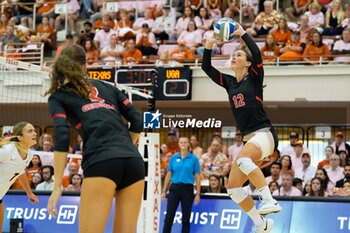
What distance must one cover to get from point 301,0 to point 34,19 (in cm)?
824

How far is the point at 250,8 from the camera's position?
16641 millimetres

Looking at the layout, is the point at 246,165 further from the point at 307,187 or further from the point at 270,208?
the point at 307,187

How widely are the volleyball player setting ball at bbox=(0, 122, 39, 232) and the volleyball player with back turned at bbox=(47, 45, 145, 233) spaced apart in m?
3.16

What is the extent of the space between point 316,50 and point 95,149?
35.9ft

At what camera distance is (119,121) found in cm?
423

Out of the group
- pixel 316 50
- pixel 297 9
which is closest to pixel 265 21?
pixel 297 9

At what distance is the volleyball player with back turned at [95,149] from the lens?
4000 mm

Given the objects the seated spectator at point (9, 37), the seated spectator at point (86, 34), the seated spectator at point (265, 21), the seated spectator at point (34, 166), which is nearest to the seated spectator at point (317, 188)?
the seated spectator at point (265, 21)

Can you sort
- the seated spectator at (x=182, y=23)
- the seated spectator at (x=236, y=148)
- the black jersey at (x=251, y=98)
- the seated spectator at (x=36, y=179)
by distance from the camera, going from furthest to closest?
the seated spectator at (x=182, y=23) < the seated spectator at (x=236, y=148) < the seated spectator at (x=36, y=179) < the black jersey at (x=251, y=98)

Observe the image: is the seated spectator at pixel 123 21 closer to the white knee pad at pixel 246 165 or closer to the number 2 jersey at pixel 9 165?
the number 2 jersey at pixel 9 165

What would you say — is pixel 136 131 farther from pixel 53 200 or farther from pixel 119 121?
pixel 53 200

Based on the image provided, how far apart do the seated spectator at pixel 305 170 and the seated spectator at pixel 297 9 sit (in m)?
5.35

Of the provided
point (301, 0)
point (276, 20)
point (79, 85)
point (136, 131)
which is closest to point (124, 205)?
point (136, 131)

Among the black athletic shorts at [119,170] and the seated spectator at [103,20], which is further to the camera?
the seated spectator at [103,20]
